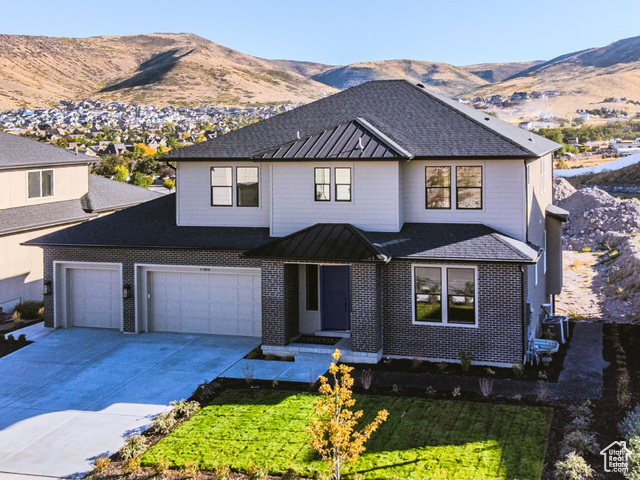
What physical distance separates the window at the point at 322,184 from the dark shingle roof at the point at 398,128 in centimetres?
139

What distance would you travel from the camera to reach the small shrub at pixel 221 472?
38.7 ft

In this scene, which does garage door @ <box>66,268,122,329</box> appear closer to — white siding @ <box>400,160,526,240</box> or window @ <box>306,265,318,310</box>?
window @ <box>306,265,318,310</box>

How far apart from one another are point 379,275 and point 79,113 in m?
167

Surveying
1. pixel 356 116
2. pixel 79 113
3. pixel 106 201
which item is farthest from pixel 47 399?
pixel 79 113

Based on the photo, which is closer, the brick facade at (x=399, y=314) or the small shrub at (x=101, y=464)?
the small shrub at (x=101, y=464)

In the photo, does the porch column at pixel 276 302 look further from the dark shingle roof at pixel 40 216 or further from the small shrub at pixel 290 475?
the dark shingle roof at pixel 40 216

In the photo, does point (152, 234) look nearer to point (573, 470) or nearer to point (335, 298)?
point (335, 298)

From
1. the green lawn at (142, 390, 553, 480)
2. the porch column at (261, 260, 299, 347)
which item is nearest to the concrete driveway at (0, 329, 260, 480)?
the porch column at (261, 260, 299, 347)

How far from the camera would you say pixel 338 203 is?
1959 centimetres

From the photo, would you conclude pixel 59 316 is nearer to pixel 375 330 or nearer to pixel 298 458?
pixel 375 330

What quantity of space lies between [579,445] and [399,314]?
6.87m

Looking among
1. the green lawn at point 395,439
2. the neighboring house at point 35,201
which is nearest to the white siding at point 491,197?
the green lawn at point 395,439

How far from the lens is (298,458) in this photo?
1258cm

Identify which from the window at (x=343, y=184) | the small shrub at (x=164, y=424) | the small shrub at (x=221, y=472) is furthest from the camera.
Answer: the window at (x=343, y=184)
